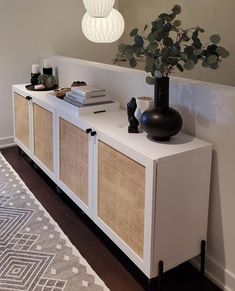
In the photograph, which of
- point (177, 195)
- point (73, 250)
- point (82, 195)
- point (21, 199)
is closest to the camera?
point (177, 195)

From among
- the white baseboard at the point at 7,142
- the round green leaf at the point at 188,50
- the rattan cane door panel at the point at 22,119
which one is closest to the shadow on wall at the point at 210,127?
the round green leaf at the point at 188,50

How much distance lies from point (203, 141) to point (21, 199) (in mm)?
1578

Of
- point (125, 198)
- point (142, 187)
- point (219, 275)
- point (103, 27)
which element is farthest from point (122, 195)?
point (103, 27)

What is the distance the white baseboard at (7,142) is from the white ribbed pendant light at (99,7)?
1.75m

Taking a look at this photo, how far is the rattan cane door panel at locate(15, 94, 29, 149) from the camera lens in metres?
3.34

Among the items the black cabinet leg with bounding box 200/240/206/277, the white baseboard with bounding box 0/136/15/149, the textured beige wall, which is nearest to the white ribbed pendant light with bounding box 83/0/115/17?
the textured beige wall

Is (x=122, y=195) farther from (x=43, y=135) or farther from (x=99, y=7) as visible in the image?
(x=99, y=7)

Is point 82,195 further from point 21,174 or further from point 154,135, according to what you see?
point 21,174

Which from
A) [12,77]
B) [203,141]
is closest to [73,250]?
[203,141]

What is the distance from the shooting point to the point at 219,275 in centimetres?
197

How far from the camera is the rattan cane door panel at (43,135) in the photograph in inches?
112

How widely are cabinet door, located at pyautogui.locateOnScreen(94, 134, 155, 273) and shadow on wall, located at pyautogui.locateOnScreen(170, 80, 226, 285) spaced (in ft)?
1.38

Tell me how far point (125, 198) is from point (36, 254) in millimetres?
701

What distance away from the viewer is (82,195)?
241 centimetres
